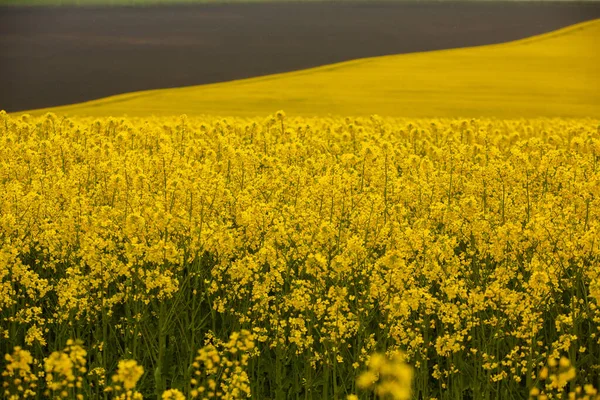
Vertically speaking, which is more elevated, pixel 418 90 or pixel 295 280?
pixel 418 90

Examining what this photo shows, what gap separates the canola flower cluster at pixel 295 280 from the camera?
5.32m

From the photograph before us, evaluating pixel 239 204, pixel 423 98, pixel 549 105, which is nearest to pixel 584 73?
pixel 549 105

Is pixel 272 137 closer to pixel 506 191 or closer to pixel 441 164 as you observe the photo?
pixel 441 164

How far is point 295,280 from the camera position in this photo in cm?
612

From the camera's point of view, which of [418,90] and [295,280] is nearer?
[295,280]

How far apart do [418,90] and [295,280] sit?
2327cm

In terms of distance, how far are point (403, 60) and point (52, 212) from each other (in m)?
30.3

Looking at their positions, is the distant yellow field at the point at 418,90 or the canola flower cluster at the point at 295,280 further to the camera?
the distant yellow field at the point at 418,90

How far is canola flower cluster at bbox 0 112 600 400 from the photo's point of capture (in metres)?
5.32

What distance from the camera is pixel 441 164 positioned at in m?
10.7

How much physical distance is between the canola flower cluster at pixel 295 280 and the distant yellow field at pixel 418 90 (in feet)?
53.3

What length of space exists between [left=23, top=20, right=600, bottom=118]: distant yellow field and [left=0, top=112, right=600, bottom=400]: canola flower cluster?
53.3 ft

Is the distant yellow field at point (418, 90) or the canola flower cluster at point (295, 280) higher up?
the distant yellow field at point (418, 90)

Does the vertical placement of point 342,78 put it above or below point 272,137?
above
